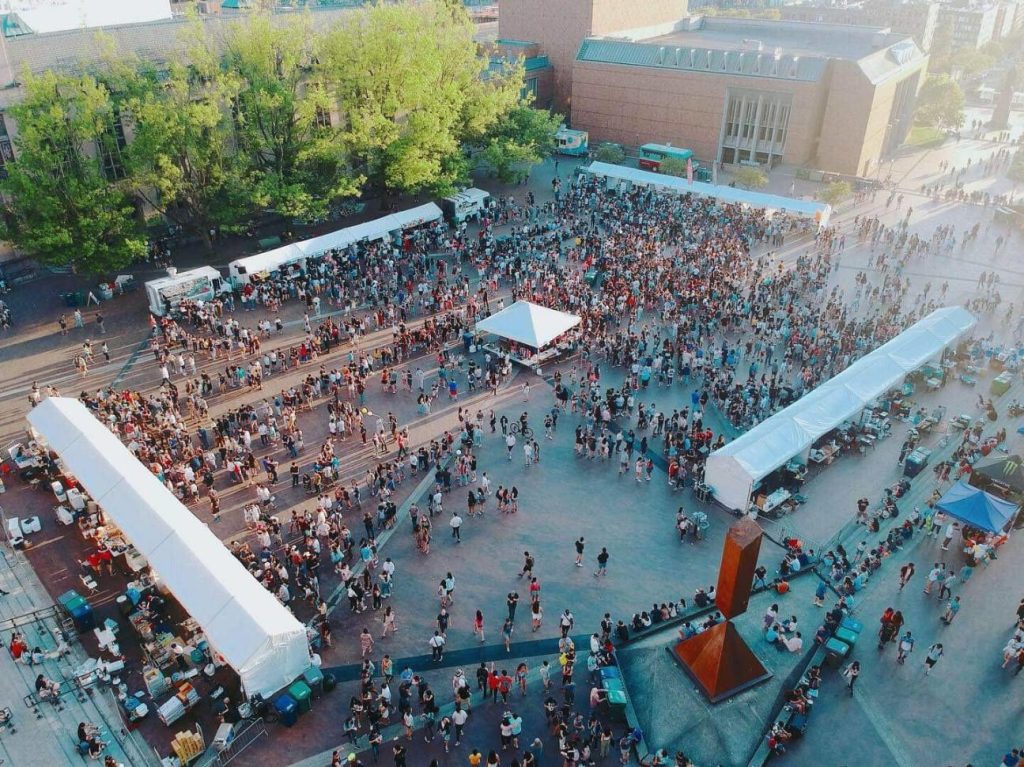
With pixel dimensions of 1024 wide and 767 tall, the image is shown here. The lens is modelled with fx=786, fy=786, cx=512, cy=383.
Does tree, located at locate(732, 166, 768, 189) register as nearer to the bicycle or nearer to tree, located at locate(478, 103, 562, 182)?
tree, located at locate(478, 103, 562, 182)

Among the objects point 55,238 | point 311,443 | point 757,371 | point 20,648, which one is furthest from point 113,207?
point 757,371

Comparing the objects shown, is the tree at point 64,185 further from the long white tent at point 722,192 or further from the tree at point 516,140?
the long white tent at point 722,192

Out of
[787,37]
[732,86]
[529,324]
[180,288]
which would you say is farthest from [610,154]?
[180,288]

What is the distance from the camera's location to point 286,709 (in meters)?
17.0

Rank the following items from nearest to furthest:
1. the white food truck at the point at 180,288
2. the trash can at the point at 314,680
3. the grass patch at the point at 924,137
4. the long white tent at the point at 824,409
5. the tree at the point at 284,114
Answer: the trash can at the point at 314,680, the long white tent at the point at 824,409, the white food truck at the point at 180,288, the tree at the point at 284,114, the grass patch at the point at 924,137

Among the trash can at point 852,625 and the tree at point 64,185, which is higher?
the tree at point 64,185

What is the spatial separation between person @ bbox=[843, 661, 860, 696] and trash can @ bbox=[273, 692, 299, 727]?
1245 cm

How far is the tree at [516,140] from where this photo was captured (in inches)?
1907

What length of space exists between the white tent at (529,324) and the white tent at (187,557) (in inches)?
554

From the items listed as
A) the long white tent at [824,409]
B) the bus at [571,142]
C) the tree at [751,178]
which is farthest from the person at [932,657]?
the bus at [571,142]

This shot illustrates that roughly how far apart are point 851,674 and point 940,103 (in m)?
71.1

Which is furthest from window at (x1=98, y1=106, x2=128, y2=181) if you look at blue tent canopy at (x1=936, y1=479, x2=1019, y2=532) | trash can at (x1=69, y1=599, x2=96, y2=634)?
blue tent canopy at (x1=936, y1=479, x2=1019, y2=532)

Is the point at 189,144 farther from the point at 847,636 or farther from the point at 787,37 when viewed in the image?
the point at 787,37

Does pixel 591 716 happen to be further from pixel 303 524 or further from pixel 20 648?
pixel 20 648
